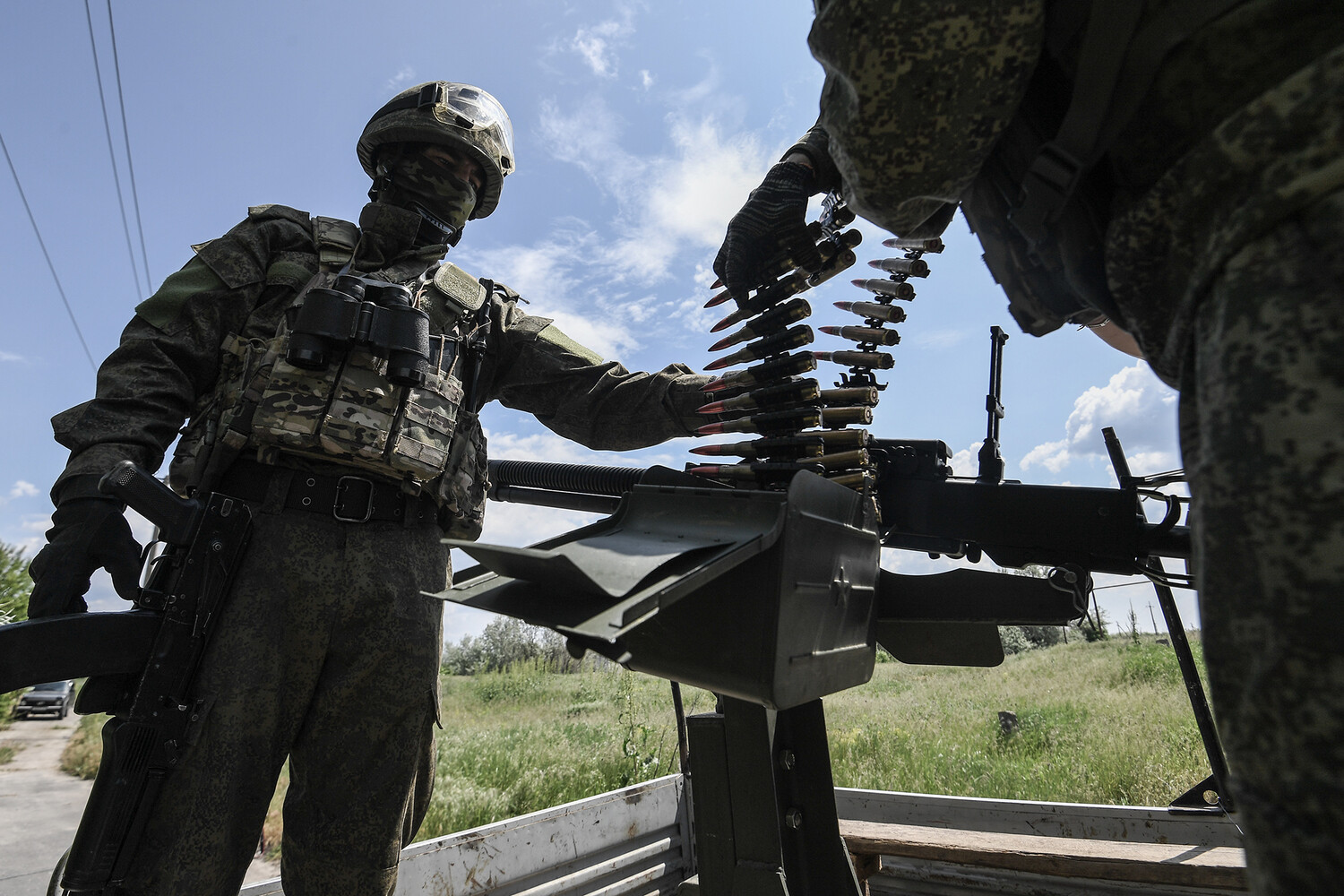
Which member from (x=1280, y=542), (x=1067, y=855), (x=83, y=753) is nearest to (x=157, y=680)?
(x=1280, y=542)

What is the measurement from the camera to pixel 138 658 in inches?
86.4

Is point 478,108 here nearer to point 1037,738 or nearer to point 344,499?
point 344,499

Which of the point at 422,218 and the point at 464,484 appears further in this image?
the point at 422,218

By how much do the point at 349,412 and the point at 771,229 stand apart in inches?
61.2

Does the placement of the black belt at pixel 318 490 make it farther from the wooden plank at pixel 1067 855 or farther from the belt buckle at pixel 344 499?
the wooden plank at pixel 1067 855

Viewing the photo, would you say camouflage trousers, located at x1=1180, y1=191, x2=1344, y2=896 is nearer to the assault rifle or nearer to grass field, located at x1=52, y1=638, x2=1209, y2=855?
the assault rifle

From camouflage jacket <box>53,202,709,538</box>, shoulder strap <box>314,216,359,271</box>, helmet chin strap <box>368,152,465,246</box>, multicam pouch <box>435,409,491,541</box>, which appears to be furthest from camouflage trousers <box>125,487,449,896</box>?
helmet chin strap <box>368,152,465,246</box>

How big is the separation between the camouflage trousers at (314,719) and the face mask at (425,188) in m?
1.43

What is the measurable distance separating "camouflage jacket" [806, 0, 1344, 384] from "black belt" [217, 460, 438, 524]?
78.3 inches

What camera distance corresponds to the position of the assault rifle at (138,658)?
2.02 m

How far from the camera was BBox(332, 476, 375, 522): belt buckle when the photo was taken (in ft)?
8.25

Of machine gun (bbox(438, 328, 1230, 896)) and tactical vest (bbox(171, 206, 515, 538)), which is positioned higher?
tactical vest (bbox(171, 206, 515, 538))

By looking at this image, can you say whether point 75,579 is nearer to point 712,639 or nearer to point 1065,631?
point 712,639

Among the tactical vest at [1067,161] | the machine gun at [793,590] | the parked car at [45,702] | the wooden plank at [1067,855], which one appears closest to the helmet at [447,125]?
the machine gun at [793,590]
